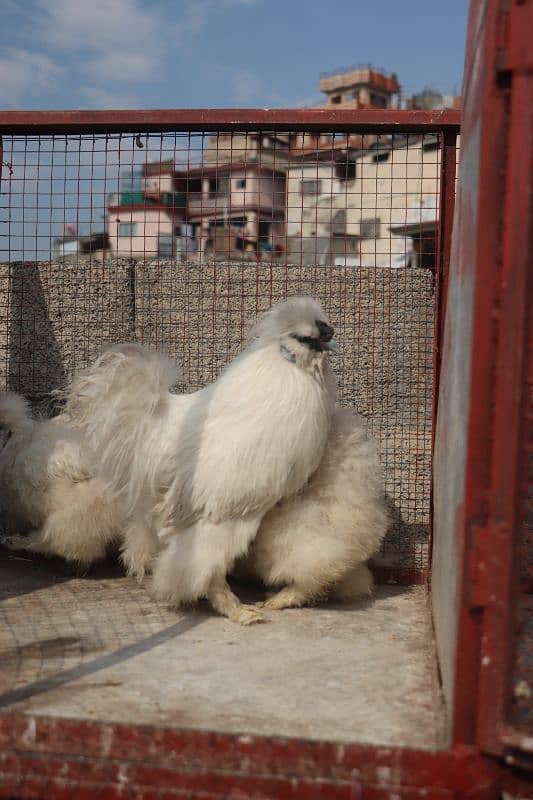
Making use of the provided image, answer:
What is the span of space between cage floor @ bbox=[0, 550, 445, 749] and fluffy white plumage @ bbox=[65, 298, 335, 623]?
30 cm

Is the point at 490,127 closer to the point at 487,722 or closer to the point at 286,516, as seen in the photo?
the point at 487,722

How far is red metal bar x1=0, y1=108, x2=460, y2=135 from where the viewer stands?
185 inches

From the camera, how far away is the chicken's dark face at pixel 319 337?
4.34m

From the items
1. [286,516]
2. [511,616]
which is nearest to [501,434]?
[511,616]

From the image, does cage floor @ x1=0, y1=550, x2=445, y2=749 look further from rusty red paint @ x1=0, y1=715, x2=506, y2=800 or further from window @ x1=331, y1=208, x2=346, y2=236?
window @ x1=331, y1=208, x2=346, y2=236

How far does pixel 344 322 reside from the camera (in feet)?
17.8

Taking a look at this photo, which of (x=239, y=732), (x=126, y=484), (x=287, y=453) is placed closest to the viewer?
(x=239, y=732)

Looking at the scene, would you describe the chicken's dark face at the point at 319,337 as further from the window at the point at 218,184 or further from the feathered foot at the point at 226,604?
the window at the point at 218,184

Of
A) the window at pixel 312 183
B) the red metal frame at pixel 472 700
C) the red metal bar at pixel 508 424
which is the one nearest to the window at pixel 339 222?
the window at pixel 312 183

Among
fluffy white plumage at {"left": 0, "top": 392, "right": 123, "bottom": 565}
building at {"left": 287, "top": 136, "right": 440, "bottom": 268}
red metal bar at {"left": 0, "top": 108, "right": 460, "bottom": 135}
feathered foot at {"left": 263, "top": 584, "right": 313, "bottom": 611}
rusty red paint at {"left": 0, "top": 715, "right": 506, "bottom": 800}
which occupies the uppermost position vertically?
red metal bar at {"left": 0, "top": 108, "right": 460, "bottom": 135}

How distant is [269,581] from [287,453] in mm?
770

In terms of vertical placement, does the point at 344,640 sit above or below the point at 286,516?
below

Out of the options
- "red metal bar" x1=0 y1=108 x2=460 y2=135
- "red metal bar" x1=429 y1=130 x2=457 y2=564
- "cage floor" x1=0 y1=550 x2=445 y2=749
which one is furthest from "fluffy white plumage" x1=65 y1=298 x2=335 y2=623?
"red metal bar" x1=0 y1=108 x2=460 y2=135

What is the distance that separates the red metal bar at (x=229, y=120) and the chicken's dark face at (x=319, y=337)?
130 cm
